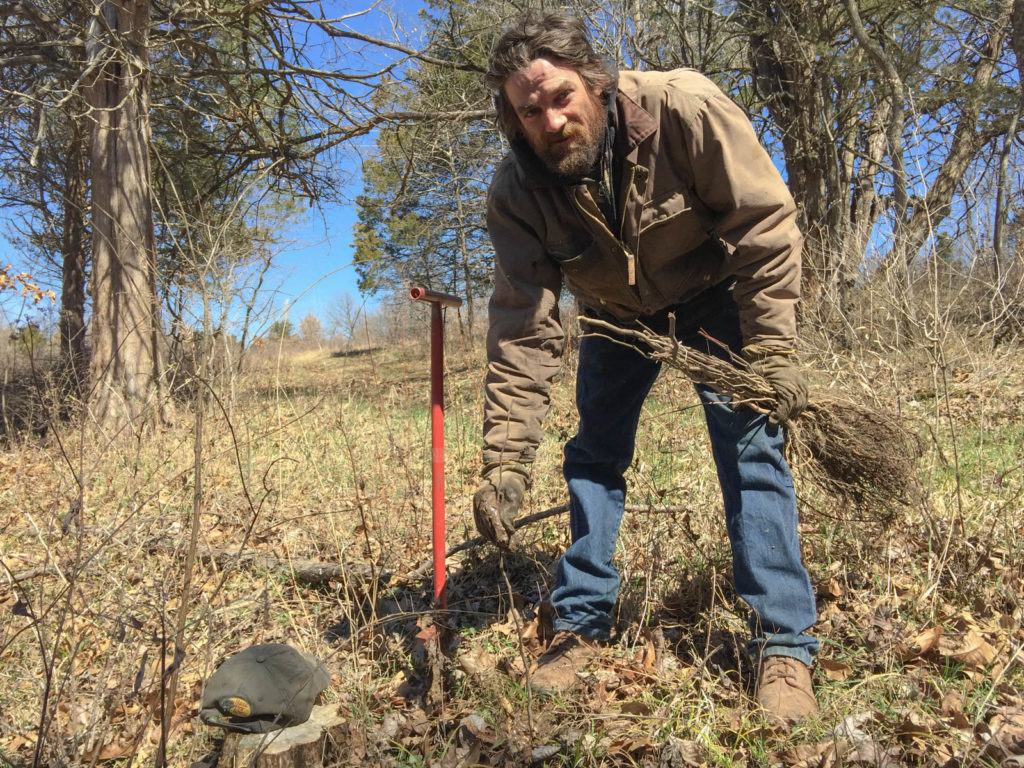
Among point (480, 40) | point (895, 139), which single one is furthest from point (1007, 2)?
point (480, 40)

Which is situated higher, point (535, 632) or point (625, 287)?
point (625, 287)

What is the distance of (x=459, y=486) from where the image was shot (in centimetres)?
483

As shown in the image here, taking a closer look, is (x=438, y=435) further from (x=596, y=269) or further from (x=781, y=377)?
(x=781, y=377)

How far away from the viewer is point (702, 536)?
3.18 meters

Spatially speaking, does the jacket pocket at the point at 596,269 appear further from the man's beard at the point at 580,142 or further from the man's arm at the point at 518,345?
the man's beard at the point at 580,142

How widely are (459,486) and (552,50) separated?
3.20 metres

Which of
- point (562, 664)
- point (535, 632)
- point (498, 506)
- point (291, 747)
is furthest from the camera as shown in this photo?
point (535, 632)

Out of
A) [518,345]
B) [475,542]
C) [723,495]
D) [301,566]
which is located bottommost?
[301,566]

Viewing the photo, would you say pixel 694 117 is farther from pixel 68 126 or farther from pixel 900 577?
pixel 68 126

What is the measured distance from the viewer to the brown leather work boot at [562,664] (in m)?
2.31

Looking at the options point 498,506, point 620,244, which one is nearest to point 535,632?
point 498,506

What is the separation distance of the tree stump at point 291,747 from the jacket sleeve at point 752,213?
69.1 inches

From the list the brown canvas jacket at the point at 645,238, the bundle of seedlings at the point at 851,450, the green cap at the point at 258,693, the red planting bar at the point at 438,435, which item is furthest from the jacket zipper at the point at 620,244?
the green cap at the point at 258,693

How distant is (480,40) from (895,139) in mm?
4695
